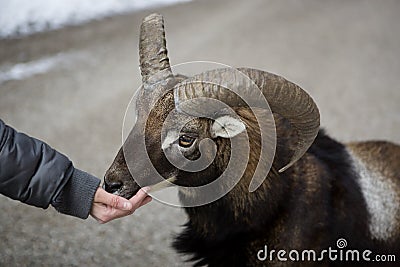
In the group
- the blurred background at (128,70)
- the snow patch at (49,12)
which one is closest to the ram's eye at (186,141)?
the blurred background at (128,70)

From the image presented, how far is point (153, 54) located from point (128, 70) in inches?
143

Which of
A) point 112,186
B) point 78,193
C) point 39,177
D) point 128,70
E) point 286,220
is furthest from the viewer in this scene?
point 128,70

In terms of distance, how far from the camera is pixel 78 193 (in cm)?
262

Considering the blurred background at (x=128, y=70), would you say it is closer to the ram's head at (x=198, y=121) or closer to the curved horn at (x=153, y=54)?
the ram's head at (x=198, y=121)

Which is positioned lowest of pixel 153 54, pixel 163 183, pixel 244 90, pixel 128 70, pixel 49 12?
pixel 163 183

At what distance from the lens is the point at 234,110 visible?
2865 mm

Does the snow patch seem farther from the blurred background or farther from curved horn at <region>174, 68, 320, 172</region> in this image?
curved horn at <region>174, 68, 320, 172</region>

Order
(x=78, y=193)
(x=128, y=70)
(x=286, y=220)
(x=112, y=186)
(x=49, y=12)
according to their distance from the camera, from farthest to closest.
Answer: (x=49, y=12) → (x=128, y=70) → (x=286, y=220) → (x=112, y=186) → (x=78, y=193)

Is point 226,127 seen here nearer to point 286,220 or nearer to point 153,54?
point 153,54

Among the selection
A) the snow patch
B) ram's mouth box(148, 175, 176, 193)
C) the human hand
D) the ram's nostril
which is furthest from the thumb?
the snow patch

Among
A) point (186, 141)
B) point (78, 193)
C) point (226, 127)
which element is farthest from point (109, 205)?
point (226, 127)

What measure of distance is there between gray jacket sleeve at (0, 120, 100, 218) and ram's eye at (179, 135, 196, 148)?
45 cm

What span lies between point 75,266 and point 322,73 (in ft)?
13.1

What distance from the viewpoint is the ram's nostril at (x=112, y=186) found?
9.01 feet
